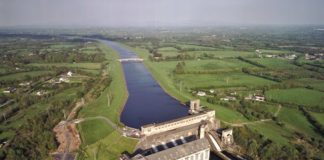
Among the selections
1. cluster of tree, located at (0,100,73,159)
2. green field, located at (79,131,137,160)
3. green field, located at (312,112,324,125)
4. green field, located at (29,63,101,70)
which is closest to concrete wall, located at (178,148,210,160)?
green field, located at (79,131,137,160)

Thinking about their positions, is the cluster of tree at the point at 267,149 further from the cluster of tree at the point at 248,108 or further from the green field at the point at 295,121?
the cluster of tree at the point at 248,108

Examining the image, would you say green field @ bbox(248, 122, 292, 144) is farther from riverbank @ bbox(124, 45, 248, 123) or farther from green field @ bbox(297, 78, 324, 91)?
green field @ bbox(297, 78, 324, 91)

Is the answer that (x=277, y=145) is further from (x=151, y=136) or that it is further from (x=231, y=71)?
(x=231, y=71)

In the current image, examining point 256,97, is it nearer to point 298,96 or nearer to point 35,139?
point 298,96

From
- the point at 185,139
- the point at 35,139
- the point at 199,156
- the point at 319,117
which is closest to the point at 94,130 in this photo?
the point at 35,139

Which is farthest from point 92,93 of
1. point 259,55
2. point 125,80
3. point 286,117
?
point 259,55

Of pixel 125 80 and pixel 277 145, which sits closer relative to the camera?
pixel 277 145
